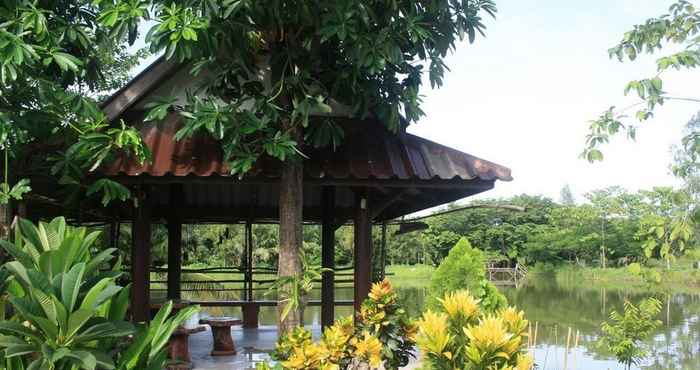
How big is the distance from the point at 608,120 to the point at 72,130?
3.29 meters

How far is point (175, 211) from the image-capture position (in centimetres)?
751

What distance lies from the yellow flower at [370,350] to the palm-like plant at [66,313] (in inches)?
40.0

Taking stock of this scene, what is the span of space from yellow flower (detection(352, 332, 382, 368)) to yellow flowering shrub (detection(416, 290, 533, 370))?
36.4 inches

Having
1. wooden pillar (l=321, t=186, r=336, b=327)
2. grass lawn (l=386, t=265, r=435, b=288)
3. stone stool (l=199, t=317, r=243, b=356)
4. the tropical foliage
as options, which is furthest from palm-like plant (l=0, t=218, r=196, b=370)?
grass lawn (l=386, t=265, r=435, b=288)

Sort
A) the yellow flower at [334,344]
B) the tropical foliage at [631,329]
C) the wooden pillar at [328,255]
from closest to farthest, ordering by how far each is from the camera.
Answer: the yellow flower at [334,344], the wooden pillar at [328,255], the tropical foliage at [631,329]

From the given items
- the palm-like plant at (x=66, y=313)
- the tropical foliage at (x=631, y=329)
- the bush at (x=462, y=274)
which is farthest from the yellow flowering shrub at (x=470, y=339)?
the tropical foliage at (x=631, y=329)

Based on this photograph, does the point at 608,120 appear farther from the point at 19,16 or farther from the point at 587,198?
the point at 587,198

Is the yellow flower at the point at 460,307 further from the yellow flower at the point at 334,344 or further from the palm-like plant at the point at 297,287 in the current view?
the palm-like plant at the point at 297,287

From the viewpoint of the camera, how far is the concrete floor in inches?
256

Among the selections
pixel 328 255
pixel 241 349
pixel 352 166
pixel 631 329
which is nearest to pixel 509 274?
pixel 631 329

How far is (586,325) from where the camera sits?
1678cm

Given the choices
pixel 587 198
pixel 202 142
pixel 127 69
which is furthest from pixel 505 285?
pixel 202 142

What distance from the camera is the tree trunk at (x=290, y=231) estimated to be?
4.34m

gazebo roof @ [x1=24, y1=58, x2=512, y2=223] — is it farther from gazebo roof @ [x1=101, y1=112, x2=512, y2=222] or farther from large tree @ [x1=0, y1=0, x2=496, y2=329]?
large tree @ [x1=0, y1=0, x2=496, y2=329]
